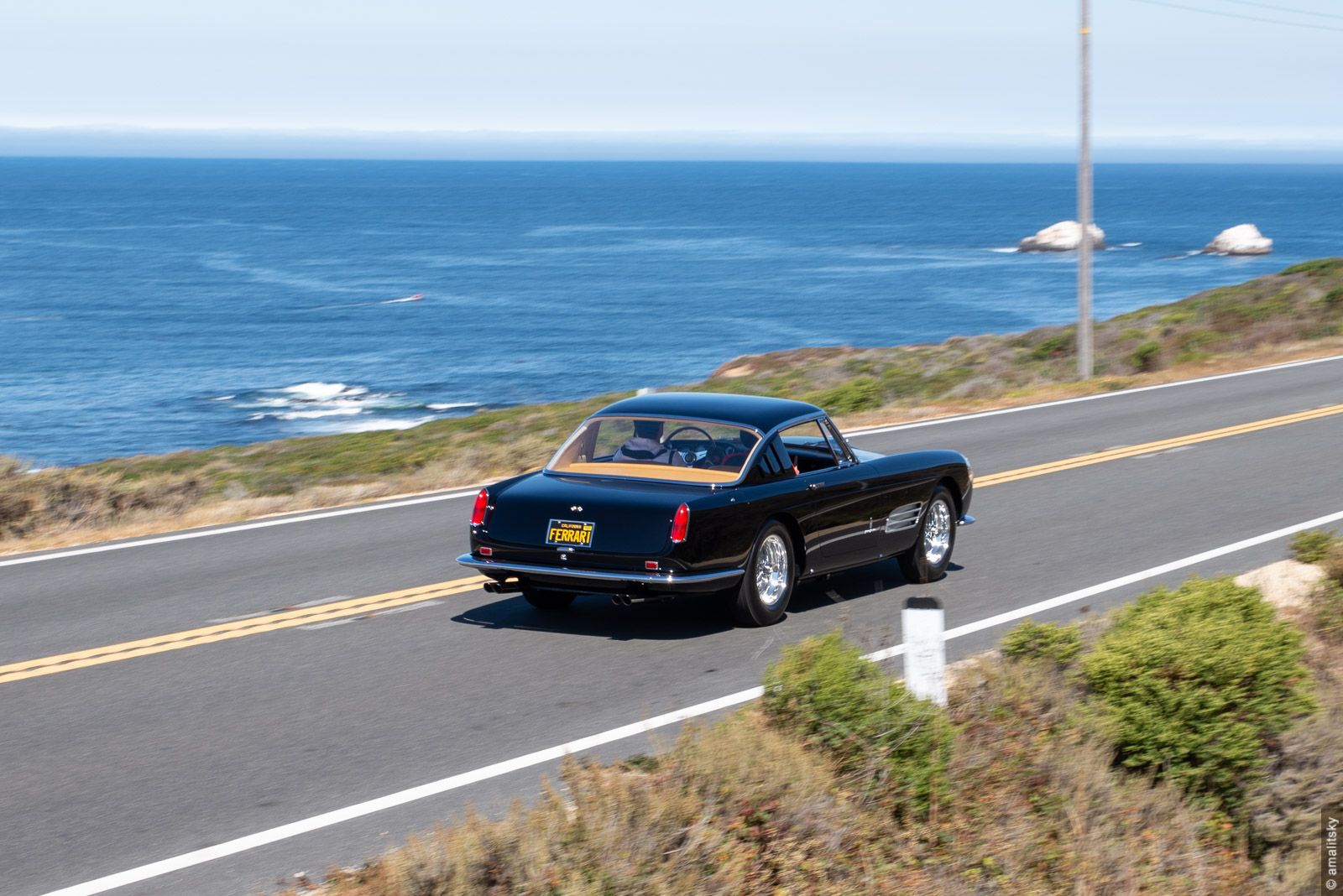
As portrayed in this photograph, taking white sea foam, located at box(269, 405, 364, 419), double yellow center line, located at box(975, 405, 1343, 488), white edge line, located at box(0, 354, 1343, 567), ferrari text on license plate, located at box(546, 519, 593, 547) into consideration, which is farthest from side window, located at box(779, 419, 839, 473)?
white sea foam, located at box(269, 405, 364, 419)

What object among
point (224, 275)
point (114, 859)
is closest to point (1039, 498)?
point (114, 859)

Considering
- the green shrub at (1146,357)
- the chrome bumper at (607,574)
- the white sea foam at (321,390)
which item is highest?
the chrome bumper at (607,574)

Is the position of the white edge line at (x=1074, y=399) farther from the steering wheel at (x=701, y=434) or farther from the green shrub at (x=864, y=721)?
the green shrub at (x=864, y=721)

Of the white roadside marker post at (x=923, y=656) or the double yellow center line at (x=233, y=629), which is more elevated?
the white roadside marker post at (x=923, y=656)

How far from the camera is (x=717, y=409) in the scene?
10.5m

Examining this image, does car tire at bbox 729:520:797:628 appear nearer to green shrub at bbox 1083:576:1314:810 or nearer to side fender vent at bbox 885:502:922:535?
side fender vent at bbox 885:502:922:535

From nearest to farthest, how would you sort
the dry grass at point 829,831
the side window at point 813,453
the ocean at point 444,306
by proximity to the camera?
the dry grass at point 829,831, the side window at point 813,453, the ocean at point 444,306

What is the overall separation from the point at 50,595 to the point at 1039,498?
31.4 ft

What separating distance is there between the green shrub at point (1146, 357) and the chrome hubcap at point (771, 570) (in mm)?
24884

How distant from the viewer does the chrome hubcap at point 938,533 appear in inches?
455

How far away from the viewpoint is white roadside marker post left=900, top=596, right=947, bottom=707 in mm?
6895

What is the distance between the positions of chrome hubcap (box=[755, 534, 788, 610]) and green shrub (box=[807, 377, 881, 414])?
16365 millimetres

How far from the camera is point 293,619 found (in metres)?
10.3

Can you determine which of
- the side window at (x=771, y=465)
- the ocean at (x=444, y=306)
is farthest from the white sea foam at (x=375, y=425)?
the side window at (x=771, y=465)
